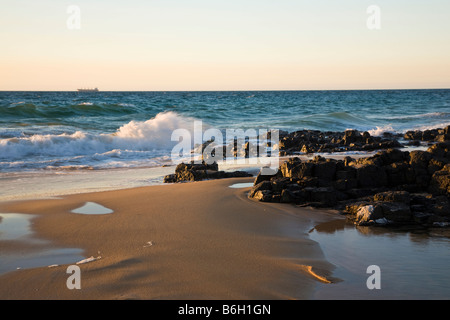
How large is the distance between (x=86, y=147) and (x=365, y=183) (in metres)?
11.5

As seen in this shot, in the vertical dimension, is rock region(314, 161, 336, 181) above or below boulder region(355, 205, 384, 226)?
above

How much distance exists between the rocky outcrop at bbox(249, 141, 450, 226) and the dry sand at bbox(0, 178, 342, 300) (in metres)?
0.43

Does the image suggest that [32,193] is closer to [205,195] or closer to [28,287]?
[205,195]

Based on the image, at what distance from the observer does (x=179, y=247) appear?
5.14 meters

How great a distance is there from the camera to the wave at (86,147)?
1377 cm

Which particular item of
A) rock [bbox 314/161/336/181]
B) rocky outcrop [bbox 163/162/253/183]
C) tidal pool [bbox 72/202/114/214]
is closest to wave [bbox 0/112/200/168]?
rocky outcrop [bbox 163/162/253/183]

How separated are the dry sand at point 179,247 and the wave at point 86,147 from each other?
6182mm

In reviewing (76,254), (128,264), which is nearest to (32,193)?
(76,254)

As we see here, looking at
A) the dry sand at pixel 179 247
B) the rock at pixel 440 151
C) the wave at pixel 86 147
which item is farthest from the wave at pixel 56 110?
the rock at pixel 440 151

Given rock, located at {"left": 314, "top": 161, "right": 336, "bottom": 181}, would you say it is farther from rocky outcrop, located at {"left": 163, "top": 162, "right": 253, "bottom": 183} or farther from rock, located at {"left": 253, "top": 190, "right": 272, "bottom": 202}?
rocky outcrop, located at {"left": 163, "top": 162, "right": 253, "bottom": 183}

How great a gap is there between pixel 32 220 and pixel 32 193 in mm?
2356

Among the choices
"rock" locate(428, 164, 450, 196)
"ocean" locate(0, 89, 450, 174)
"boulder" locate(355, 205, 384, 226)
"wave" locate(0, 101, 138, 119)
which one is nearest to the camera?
"boulder" locate(355, 205, 384, 226)

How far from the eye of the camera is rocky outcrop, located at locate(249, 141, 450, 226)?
22.1ft

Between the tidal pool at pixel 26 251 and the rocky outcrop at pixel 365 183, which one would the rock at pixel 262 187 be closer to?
the rocky outcrop at pixel 365 183
